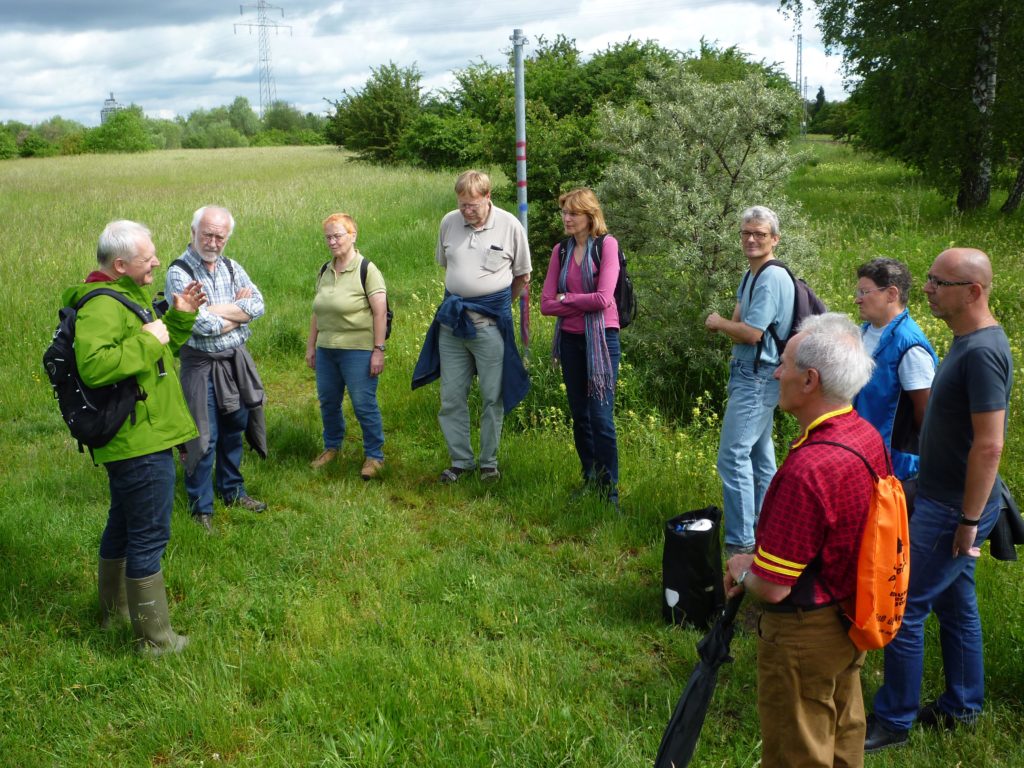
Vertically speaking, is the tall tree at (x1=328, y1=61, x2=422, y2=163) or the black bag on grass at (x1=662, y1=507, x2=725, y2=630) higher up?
the tall tree at (x1=328, y1=61, x2=422, y2=163)

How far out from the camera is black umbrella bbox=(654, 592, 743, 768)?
104 inches

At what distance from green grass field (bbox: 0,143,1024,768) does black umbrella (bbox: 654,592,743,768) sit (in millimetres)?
555

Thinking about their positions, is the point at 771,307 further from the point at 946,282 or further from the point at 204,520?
the point at 204,520

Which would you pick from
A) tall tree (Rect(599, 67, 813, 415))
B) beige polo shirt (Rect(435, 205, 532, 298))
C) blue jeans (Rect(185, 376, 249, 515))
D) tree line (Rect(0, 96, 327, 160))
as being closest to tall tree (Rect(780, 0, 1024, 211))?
tall tree (Rect(599, 67, 813, 415))

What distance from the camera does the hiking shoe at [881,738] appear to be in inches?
128

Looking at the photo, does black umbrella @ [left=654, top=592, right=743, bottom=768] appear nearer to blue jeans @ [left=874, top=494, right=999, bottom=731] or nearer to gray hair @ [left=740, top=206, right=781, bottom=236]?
blue jeans @ [left=874, top=494, right=999, bottom=731]

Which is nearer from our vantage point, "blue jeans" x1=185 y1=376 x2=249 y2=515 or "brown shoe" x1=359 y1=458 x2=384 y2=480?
"blue jeans" x1=185 y1=376 x2=249 y2=515

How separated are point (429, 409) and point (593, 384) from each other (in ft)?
8.01

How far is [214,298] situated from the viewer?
5203 mm

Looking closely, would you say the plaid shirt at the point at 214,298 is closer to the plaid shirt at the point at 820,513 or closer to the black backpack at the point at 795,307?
the black backpack at the point at 795,307

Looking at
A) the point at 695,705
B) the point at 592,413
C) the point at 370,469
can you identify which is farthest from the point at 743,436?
the point at 370,469

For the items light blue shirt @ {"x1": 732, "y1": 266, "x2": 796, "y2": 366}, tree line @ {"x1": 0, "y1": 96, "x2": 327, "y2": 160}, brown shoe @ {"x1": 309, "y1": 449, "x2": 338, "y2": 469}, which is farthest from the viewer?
tree line @ {"x1": 0, "y1": 96, "x2": 327, "y2": 160}

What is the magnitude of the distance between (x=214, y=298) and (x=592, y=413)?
2.57 meters

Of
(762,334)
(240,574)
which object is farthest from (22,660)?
(762,334)
